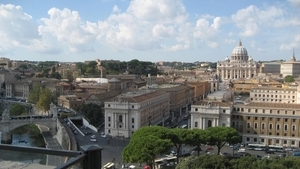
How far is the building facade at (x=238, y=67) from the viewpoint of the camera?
69812mm

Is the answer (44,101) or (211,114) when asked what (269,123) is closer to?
(211,114)

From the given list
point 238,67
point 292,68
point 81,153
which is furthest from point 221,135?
point 292,68

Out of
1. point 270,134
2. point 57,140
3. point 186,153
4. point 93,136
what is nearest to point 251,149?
point 270,134

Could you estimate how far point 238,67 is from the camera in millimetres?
70312

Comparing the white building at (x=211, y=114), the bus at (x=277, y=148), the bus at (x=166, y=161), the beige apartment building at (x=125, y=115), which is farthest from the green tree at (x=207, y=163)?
the beige apartment building at (x=125, y=115)

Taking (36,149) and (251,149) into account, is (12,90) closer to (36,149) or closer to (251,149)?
(251,149)

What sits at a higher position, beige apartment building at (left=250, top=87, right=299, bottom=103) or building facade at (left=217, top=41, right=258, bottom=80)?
building facade at (left=217, top=41, right=258, bottom=80)

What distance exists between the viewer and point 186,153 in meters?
19.2

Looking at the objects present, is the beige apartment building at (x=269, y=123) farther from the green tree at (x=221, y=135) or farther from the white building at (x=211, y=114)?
the green tree at (x=221, y=135)

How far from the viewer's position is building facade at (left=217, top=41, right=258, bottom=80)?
6981 cm

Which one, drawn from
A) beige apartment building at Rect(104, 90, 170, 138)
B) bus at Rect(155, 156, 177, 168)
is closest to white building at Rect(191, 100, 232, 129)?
beige apartment building at Rect(104, 90, 170, 138)

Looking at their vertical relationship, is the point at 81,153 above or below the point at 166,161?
above

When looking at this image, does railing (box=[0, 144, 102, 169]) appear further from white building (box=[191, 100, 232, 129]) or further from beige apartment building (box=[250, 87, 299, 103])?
beige apartment building (box=[250, 87, 299, 103])

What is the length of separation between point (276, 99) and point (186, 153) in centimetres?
1949
